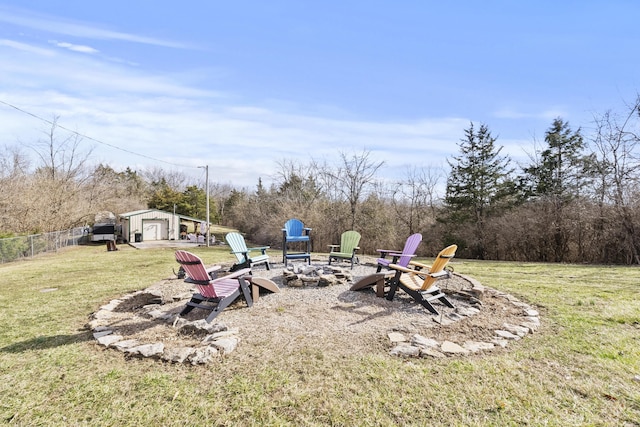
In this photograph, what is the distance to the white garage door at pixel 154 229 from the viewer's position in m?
19.7

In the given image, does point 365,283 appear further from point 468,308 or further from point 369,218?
point 369,218

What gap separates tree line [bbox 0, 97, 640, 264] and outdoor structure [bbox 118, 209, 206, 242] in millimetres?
3298

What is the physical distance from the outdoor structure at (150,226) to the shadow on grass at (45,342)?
1813 cm

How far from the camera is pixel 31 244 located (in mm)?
11703

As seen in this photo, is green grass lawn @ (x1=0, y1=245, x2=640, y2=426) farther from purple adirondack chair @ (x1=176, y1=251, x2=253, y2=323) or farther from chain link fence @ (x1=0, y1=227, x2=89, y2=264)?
chain link fence @ (x1=0, y1=227, x2=89, y2=264)

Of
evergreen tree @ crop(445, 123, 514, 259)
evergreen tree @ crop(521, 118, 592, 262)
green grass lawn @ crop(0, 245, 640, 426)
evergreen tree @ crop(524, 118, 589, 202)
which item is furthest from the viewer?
evergreen tree @ crop(445, 123, 514, 259)

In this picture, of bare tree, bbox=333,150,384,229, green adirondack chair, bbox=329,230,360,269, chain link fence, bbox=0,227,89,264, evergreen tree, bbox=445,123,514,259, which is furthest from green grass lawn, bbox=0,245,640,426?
bare tree, bbox=333,150,384,229

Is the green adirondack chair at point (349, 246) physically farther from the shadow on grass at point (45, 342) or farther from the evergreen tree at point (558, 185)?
the evergreen tree at point (558, 185)

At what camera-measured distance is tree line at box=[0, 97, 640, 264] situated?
1145 cm

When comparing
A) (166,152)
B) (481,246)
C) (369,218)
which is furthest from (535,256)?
(166,152)

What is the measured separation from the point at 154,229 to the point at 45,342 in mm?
18927

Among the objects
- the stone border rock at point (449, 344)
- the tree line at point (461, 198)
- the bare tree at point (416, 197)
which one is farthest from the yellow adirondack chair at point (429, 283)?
the bare tree at point (416, 197)

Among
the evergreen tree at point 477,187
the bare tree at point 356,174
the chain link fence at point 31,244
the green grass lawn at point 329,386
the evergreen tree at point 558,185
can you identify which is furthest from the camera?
the bare tree at point 356,174

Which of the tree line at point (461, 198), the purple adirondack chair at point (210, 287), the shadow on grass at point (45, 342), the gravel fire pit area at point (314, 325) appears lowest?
the shadow on grass at point (45, 342)
